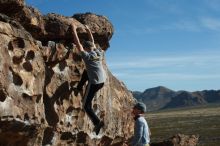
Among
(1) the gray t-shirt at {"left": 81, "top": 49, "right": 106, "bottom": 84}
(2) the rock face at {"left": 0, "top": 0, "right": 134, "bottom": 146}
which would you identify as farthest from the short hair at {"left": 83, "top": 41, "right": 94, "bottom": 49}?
(1) the gray t-shirt at {"left": 81, "top": 49, "right": 106, "bottom": 84}

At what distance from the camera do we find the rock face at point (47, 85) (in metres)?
14.9

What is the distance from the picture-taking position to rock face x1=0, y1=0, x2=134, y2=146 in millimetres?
14875

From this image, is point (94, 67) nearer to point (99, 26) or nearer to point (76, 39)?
point (76, 39)

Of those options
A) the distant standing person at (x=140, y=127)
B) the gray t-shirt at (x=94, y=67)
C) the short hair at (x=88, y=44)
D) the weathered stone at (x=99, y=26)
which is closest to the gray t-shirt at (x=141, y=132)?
the distant standing person at (x=140, y=127)

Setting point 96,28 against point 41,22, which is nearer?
point 41,22

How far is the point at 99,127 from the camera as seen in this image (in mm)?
19812

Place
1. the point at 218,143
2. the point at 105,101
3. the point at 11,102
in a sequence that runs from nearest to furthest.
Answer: the point at 11,102, the point at 105,101, the point at 218,143

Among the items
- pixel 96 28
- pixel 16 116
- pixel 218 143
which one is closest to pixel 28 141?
pixel 16 116

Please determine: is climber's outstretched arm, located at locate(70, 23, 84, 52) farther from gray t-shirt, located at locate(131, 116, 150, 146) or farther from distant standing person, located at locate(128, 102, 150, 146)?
gray t-shirt, located at locate(131, 116, 150, 146)

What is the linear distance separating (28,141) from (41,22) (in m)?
5.35

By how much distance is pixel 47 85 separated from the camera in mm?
17375

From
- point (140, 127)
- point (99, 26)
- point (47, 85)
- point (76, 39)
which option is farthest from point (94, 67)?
point (99, 26)

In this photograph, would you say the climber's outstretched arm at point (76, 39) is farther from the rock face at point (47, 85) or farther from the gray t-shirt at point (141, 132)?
the gray t-shirt at point (141, 132)

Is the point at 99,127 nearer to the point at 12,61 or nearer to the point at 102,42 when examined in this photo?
the point at 102,42
